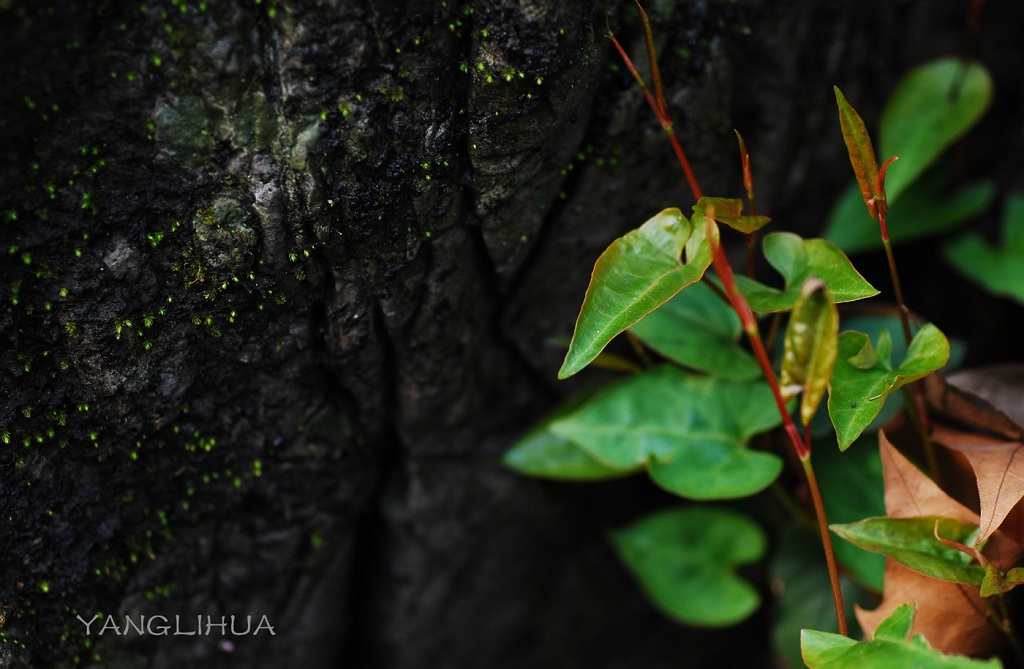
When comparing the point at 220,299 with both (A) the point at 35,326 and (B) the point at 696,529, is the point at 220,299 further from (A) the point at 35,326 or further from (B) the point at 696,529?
(B) the point at 696,529

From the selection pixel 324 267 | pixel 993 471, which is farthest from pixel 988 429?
pixel 324 267

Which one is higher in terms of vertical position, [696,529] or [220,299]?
[220,299]

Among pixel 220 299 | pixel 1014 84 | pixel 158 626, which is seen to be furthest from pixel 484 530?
pixel 1014 84

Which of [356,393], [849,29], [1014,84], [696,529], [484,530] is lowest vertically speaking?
[696,529]

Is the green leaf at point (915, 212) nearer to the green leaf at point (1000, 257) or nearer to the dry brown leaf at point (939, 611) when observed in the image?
the green leaf at point (1000, 257)

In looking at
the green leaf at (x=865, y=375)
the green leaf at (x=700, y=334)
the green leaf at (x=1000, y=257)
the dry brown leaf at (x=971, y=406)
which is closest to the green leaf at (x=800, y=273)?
the green leaf at (x=865, y=375)

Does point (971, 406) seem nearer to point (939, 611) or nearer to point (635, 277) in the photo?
point (939, 611)

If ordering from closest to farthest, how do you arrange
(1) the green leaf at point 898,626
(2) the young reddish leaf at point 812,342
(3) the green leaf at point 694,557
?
1. (2) the young reddish leaf at point 812,342
2. (1) the green leaf at point 898,626
3. (3) the green leaf at point 694,557

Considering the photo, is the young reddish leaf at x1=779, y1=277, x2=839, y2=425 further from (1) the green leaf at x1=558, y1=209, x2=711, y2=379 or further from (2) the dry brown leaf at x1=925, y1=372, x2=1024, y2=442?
(2) the dry brown leaf at x1=925, y1=372, x2=1024, y2=442

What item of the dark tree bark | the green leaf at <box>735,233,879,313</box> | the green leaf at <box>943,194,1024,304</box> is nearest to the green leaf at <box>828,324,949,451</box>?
the green leaf at <box>735,233,879,313</box>
